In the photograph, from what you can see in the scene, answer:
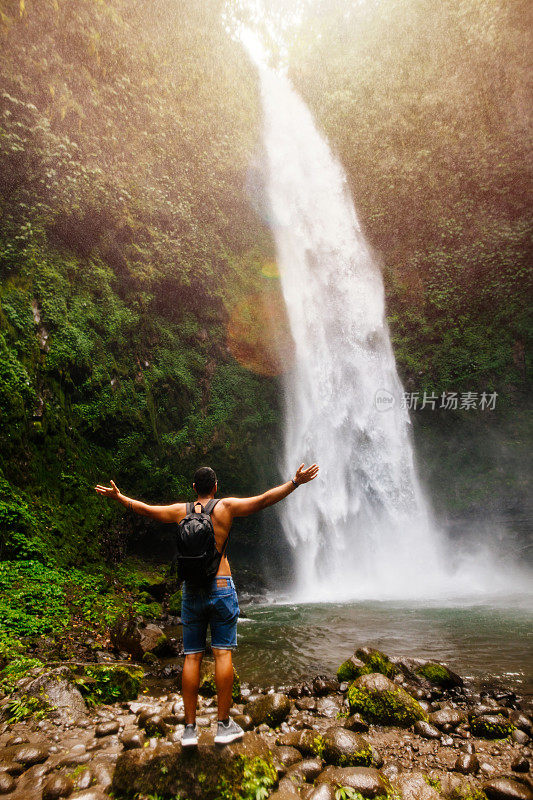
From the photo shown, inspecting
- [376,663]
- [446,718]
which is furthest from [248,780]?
[376,663]

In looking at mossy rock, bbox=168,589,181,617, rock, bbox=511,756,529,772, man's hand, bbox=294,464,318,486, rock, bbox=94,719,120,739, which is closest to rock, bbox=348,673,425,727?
rock, bbox=511,756,529,772

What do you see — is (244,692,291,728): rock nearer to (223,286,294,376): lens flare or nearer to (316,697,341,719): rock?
(316,697,341,719): rock

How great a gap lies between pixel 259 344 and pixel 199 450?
16.1 feet

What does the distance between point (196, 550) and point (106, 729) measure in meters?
1.89

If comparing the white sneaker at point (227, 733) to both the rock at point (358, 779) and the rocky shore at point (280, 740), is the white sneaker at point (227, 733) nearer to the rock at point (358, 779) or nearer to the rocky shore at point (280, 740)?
the rocky shore at point (280, 740)

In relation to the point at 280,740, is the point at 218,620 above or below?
above

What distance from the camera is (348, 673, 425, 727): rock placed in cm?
340

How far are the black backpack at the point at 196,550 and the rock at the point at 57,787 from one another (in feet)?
4.11

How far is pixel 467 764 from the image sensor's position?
2734mm

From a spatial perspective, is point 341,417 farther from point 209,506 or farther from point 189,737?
point 189,737

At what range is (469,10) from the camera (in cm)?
1770

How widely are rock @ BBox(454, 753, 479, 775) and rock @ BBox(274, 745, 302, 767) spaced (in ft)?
3.72

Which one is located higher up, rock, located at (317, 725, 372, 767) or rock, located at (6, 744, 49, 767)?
rock, located at (317, 725, 372, 767)

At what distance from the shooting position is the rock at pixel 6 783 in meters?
2.23
